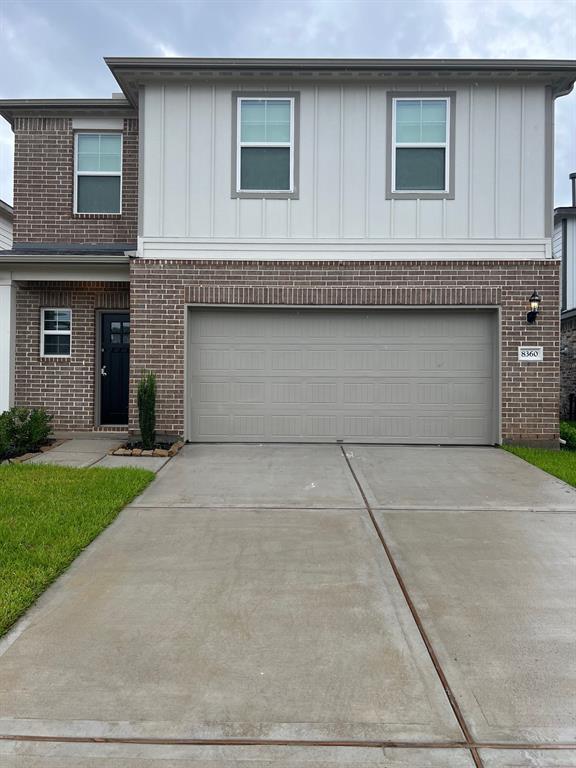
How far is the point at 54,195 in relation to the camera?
10961mm

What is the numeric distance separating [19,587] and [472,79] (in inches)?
383

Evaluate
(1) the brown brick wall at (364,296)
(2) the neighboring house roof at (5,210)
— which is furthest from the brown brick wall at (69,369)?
(2) the neighboring house roof at (5,210)

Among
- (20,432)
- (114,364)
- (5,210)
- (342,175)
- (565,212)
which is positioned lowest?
(20,432)

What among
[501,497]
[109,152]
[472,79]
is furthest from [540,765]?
[109,152]

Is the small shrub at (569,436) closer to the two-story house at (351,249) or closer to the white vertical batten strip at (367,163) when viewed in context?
the two-story house at (351,249)

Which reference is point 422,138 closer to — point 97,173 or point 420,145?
point 420,145

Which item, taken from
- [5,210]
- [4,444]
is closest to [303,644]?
[4,444]

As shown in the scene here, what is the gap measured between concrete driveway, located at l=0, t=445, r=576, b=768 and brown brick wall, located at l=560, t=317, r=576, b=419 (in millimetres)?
10001

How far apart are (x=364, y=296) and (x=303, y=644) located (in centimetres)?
703

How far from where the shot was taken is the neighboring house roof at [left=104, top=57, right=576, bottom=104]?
917 centimetres

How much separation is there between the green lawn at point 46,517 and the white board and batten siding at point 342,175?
4246 millimetres

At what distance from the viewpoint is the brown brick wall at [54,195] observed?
35.9 ft

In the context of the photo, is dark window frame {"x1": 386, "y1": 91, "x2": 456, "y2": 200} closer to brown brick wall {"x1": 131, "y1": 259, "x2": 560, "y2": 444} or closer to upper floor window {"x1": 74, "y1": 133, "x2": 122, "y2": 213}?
brown brick wall {"x1": 131, "y1": 259, "x2": 560, "y2": 444}

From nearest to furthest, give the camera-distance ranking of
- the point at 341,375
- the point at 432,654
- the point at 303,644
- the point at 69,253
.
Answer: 1. the point at 432,654
2. the point at 303,644
3. the point at 341,375
4. the point at 69,253
